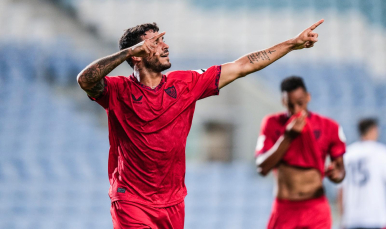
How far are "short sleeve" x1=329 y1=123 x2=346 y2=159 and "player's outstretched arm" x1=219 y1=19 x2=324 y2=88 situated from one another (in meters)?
1.47

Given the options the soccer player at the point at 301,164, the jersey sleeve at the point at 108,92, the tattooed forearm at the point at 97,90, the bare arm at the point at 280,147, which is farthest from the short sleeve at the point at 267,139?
the tattooed forearm at the point at 97,90

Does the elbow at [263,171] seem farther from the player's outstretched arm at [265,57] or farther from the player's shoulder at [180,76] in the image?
the player's shoulder at [180,76]

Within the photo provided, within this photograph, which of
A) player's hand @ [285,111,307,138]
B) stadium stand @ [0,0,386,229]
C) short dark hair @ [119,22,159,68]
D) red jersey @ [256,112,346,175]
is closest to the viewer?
short dark hair @ [119,22,159,68]

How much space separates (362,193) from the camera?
221 inches

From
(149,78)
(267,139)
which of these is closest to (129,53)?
(149,78)

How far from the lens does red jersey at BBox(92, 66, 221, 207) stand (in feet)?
9.98

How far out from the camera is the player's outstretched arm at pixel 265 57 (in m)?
3.13

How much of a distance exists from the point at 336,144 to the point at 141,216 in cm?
222

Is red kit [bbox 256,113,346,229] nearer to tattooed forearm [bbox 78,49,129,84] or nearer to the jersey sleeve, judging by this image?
the jersey sleeve

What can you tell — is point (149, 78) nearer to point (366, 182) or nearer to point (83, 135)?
point (366, 182)

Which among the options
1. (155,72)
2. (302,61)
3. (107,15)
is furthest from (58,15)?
(155,72)

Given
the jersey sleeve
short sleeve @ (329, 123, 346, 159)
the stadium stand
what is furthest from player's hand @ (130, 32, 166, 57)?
the stadium stand

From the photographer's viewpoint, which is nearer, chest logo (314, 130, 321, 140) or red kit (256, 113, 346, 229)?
red kit (256, 113, 346, 229)

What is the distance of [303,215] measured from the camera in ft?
13.7
